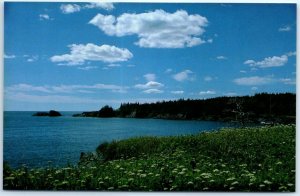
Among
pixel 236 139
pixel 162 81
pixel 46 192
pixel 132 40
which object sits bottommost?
pixel 46 192

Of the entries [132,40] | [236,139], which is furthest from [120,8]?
[236,139]

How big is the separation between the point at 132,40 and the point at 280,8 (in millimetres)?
1713

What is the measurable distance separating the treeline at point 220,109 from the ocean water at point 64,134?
0.34 ft

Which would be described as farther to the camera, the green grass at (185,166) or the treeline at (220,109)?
the treeline at (220,109)

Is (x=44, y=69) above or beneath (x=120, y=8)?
beneath

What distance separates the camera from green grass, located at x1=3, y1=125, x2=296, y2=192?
7.34m

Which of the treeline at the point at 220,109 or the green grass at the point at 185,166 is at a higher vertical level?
the treeline at the point at 220,109

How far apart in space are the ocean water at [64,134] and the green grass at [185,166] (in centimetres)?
9

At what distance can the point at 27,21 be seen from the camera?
24.6 ft

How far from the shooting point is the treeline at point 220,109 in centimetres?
759

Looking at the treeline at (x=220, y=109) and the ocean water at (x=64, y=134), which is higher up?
the treeline at (x=220, y=109)

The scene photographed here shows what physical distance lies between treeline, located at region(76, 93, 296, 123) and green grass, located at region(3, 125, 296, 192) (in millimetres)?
160

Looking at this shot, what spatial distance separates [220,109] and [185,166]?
80 centimetres

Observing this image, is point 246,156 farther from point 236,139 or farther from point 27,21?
point 27,21
